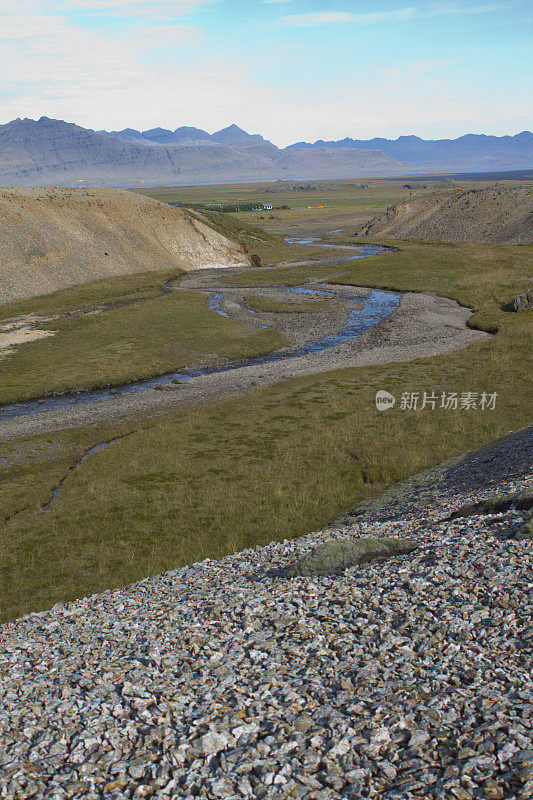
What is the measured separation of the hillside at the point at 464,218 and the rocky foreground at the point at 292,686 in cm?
12900

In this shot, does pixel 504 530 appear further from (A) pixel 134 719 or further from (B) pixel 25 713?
(B) pixel 25 713

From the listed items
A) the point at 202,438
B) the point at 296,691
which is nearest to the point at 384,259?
the point at 202,438

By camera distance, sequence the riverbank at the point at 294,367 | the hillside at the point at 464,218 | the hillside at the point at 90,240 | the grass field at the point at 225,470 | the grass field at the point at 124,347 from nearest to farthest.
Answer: the grass field at the point at 225,470
the riverbank at the point at 294,367
the grass field at the point at 124,347
the hillside at the point at 90,240
the hillside at the point at 464,218

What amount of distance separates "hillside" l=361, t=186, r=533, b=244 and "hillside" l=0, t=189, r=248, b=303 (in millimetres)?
51053

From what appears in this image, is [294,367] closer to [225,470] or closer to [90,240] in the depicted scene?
[225,470]

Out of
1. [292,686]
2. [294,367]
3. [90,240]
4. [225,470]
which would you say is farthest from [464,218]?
[292,686]

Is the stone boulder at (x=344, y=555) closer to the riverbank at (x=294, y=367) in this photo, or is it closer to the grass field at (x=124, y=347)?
the riverbank at (x=294, y=367)

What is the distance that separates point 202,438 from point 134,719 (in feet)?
92.3

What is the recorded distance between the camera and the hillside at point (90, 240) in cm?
9557

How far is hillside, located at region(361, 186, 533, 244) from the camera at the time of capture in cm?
13688

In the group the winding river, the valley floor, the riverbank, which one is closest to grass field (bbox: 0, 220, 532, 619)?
the riverbank

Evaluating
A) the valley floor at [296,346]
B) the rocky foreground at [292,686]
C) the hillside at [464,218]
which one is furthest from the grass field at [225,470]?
the hillside at [464,218]

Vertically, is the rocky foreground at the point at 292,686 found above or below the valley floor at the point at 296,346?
below

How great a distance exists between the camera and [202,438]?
4125 cm
